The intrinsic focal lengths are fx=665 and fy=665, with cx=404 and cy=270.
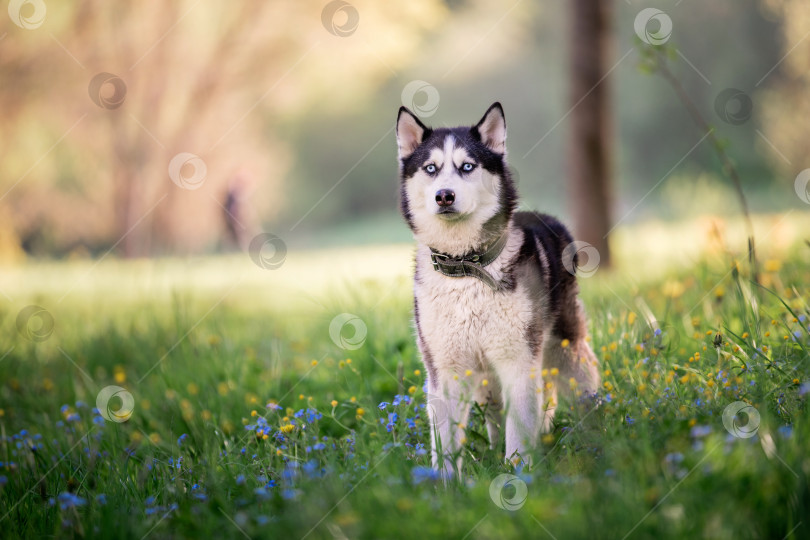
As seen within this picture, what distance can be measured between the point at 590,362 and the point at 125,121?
40.1 feet

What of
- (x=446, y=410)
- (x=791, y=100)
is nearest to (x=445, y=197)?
(x=446, y=410)

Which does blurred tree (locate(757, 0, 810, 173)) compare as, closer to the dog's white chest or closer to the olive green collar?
the olive green collar

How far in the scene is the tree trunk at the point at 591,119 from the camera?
23.7 ft

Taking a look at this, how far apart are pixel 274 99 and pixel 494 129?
1055 cm

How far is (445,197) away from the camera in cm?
320

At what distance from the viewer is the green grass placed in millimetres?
2158

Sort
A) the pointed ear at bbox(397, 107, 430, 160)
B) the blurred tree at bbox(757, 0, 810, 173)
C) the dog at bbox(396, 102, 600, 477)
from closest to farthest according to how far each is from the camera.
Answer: the dog at bbox(396, 102, 600, 477) < the pointed ear at bbox(397, 107, 430, 160) < the blurred tree at bbox(757, 0, 810, 173)

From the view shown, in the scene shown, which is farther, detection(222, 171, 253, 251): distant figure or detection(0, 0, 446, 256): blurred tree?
detection(222, 171, 253, 251): distant figure

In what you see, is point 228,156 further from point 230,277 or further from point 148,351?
point 148,351

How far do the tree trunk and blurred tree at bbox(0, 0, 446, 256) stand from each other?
348cm

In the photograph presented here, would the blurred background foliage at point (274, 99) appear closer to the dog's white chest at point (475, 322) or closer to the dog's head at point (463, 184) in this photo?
the dog's head at point (463, 184)

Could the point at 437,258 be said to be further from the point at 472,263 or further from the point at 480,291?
the point at 480,291

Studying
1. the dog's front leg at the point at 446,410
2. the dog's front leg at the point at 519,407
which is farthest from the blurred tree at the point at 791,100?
the dog's front leg at the point at 446,410

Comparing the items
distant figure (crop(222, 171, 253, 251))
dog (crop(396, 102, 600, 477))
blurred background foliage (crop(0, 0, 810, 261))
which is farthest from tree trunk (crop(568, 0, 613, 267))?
distant figure (crop(222, 171, 253, 251))
